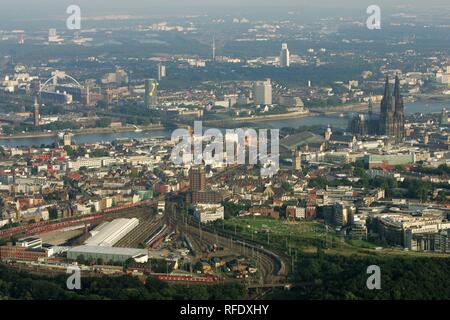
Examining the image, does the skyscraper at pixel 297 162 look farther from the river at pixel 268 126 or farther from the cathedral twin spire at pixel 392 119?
the river at pixel 268 126

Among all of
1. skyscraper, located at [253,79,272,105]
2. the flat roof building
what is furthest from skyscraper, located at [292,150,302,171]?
skyscraper, located at [253,79,272,105]

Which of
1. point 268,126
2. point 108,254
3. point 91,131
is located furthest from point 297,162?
point 91,131

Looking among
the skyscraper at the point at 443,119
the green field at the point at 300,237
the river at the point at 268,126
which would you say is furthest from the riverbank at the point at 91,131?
the green field at the point at 300,237

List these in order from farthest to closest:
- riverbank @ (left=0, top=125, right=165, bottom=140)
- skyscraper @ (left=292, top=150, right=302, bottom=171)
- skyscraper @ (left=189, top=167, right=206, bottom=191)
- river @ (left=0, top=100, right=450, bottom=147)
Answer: riverbank @ (left=0, top=125, right=165, bottom=140) → river @ (left=0, top=100, right=450, bottom=147) → skyscraper @ (left=292, top=150, right=302, bottom=171) → skyscraper @ (left=189, top=167, right=206, bottom=191)

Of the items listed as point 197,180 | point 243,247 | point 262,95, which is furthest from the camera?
point 262,95

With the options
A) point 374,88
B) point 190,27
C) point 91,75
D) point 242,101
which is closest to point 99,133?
point 242,101

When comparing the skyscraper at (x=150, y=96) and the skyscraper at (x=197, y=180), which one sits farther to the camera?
the skyscraper at (x=150, y=96)

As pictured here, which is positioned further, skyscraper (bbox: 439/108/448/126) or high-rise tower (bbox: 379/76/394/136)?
skyscraper (bbox: 439/108/448/126)

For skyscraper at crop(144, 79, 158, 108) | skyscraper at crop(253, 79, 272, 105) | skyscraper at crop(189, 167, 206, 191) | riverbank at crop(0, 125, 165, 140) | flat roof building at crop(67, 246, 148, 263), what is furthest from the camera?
skyscraper at crop(253, 79, 272, 105)

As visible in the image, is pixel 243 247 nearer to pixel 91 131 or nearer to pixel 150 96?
pixel 91 131

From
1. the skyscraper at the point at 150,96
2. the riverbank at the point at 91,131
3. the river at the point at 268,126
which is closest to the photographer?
the river at the point at 268,126

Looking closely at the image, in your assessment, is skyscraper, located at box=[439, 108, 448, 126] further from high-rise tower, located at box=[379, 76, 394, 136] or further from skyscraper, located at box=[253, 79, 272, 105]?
skyscraper, located at box=[253, 79, 272, 105]
